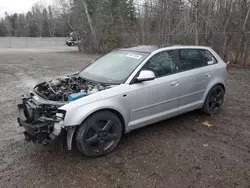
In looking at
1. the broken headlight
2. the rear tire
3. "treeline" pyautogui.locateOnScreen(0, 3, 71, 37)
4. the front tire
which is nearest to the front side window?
the front tire

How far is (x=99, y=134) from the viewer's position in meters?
3.26

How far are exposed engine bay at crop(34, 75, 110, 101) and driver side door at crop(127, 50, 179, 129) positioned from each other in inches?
20.5

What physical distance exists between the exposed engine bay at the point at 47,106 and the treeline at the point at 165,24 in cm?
211

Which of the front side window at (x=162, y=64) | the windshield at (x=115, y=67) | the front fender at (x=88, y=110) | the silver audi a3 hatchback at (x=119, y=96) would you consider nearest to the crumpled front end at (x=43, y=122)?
the silver audi a3 hatchback at (x=119, y=96)

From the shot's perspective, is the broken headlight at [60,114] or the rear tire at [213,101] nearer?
the broken headlight at [60,114]

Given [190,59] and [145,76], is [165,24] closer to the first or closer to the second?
[190,59]

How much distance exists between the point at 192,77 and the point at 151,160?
1.83 metres

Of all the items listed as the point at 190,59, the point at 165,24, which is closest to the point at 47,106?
the point at 190,59

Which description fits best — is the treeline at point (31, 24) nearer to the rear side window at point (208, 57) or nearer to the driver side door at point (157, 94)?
the rear side window at point (208, 57)

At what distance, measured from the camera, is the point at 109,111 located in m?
3.29

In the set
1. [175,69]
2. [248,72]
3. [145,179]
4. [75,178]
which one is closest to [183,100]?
[175,69]

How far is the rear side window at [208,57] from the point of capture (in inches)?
182

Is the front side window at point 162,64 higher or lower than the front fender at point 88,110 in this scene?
higher

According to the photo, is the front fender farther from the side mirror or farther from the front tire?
the side mirror
